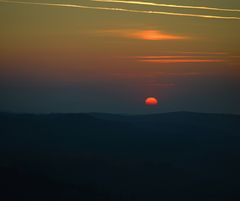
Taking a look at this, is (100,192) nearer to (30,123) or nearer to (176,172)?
(176,172)

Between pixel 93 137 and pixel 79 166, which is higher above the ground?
pixel 79 166

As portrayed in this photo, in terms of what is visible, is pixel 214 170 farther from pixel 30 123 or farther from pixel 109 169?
pixel 30 123

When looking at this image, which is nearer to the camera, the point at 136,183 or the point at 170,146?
the point at 136,183

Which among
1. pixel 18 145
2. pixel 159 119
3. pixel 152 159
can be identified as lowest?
pixel 159 119

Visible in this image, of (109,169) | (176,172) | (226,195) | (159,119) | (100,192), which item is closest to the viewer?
(100,192)

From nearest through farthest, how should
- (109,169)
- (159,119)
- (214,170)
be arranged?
(109,169), (214,170), (159,119)

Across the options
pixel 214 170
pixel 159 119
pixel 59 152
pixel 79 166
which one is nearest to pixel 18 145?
pixel 59 152

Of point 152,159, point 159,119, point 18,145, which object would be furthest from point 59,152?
point 159,119
